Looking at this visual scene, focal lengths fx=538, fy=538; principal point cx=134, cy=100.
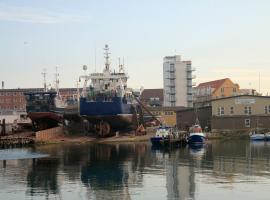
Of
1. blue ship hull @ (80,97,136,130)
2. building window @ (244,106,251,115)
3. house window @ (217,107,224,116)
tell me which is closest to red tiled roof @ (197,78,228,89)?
house window @ (217,107,224,116)

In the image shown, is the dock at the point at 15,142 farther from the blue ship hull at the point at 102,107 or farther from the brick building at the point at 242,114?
the brick building at the point at 242,114

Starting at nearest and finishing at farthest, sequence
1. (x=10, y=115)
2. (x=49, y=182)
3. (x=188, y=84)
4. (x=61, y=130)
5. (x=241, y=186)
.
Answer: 1. (x=241, y=186)
2. (x=49, y=182)
3. (x=61, y=130)
4. (x=10, y=115)
5. (x=188, y=84)

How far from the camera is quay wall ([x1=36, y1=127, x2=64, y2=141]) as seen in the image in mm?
68750

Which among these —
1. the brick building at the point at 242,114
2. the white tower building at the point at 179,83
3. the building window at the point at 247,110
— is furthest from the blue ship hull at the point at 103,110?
the white tower building at the point at 179,83

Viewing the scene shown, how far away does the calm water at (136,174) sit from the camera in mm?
30766

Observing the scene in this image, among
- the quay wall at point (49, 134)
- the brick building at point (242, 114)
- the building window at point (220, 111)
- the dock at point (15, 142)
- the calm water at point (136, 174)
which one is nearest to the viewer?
the calm water at point (136, 174)

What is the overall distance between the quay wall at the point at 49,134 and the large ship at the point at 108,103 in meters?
4.30

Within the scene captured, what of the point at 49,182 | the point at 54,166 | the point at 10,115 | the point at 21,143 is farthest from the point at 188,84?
the point at 49,182

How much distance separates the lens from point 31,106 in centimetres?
7706

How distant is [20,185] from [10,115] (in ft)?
231

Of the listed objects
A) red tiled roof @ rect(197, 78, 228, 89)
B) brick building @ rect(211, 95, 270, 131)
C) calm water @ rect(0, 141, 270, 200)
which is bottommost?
calm water @ rect(0, 141, 270, 200)

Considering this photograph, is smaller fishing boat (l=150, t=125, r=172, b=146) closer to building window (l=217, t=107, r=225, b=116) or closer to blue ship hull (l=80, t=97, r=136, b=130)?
blue ship hull (l=80, t=97, r=136, b=130)

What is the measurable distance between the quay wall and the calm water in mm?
8952

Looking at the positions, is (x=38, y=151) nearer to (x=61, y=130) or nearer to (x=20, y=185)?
(x=61, y=130)
